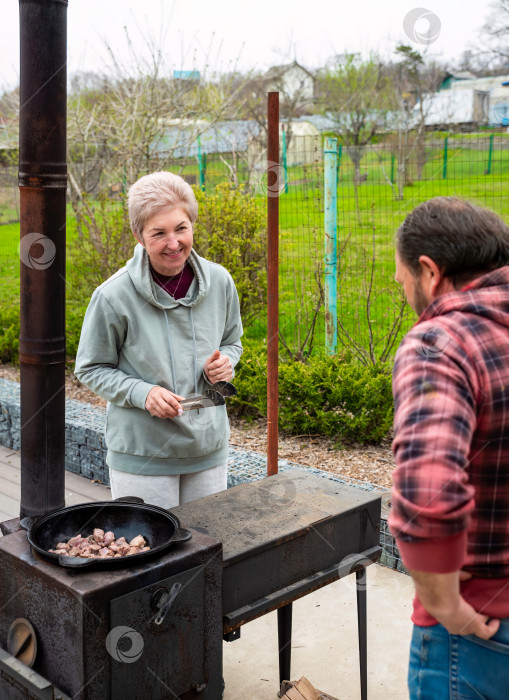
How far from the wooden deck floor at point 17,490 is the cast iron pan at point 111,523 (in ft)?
8.58

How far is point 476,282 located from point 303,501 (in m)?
1.41

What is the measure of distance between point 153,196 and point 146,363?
574mm

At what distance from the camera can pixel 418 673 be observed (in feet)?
4.91

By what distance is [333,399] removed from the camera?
516 cm

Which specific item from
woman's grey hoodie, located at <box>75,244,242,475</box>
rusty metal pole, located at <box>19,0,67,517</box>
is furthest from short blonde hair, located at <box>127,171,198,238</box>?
rusty metal pole, located at <box>19,0,67,517</box>

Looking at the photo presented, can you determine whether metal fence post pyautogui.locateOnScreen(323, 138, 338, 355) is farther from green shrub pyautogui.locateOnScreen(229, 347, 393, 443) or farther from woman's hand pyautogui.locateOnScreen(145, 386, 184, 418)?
woman's hand pyautogui.locateOnScreen(145, 386, 184, 418)

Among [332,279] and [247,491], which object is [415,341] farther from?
[332,279]

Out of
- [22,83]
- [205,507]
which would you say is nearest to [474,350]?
[205,507]

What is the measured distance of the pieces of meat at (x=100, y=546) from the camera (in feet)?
Answer: 6.64

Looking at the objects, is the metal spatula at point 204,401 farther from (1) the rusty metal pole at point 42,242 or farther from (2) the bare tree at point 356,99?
(2) the bare tree at point 356,99

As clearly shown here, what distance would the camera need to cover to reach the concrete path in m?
2.98
